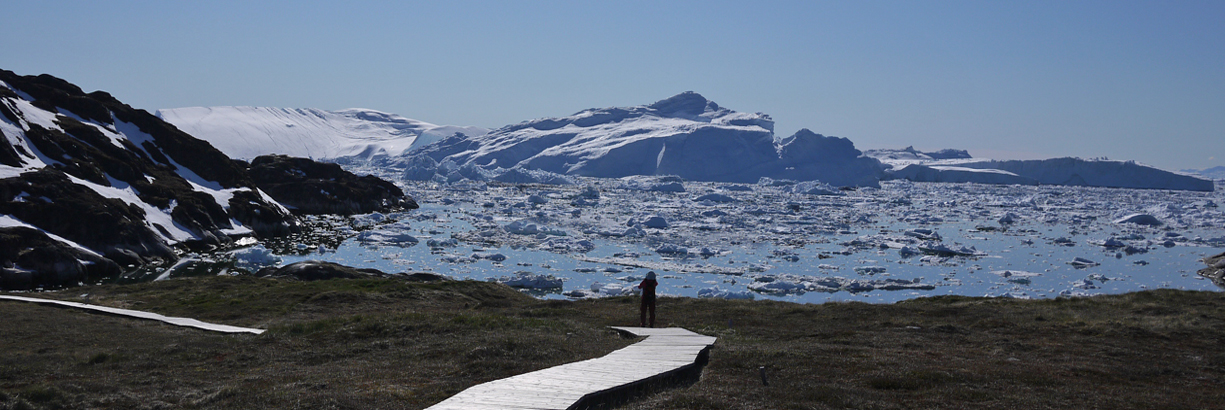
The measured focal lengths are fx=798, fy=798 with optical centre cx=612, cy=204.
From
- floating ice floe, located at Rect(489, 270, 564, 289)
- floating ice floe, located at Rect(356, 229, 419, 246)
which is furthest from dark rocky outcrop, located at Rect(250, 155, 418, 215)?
floating ice floe, located at Rect(489, 270, 564, 289)

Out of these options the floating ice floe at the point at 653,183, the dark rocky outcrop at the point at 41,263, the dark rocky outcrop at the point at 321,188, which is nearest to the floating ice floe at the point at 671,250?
the dark rocky outcrop at the point at 41,263

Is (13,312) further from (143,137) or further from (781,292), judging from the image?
(143,137)

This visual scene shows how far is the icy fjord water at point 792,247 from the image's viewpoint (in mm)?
35781

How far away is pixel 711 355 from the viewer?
12.3 m

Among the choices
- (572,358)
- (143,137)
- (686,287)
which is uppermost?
(143,137)

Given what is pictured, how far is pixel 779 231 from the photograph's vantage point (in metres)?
57.6

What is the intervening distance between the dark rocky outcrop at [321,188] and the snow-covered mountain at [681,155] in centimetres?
4571

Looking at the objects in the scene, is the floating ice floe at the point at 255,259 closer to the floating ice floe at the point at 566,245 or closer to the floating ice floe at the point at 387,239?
the floating ice floe at the point at 387,239

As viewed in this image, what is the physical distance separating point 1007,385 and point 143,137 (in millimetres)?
64919

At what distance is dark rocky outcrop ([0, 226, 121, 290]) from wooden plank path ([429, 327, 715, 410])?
99.1ft

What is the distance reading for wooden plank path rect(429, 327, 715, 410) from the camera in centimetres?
782

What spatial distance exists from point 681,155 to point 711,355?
388ft

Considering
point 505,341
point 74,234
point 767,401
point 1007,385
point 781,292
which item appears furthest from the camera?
point 74,234

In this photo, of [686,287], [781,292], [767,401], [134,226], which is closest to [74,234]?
[134,226]
